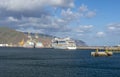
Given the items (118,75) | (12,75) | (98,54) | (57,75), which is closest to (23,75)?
(12,75)

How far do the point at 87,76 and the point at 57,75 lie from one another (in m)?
6.79

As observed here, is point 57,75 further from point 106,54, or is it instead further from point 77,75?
point 106,54

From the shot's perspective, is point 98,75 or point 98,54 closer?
point 98,75

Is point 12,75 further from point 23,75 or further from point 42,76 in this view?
point 42,76

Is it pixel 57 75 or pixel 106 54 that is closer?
pixel 57 75

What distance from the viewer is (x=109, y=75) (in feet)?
238

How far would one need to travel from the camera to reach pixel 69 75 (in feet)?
233

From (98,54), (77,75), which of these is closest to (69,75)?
(77,75)

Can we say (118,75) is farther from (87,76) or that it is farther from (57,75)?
(57,75)

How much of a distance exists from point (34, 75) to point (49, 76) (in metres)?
3.67

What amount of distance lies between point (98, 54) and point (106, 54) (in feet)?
19.0

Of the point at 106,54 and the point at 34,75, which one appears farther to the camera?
the point at 106,54

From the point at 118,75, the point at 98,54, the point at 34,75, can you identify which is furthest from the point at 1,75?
the point at 98,54

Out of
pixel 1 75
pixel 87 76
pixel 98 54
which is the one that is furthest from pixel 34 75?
pixel 98 54
